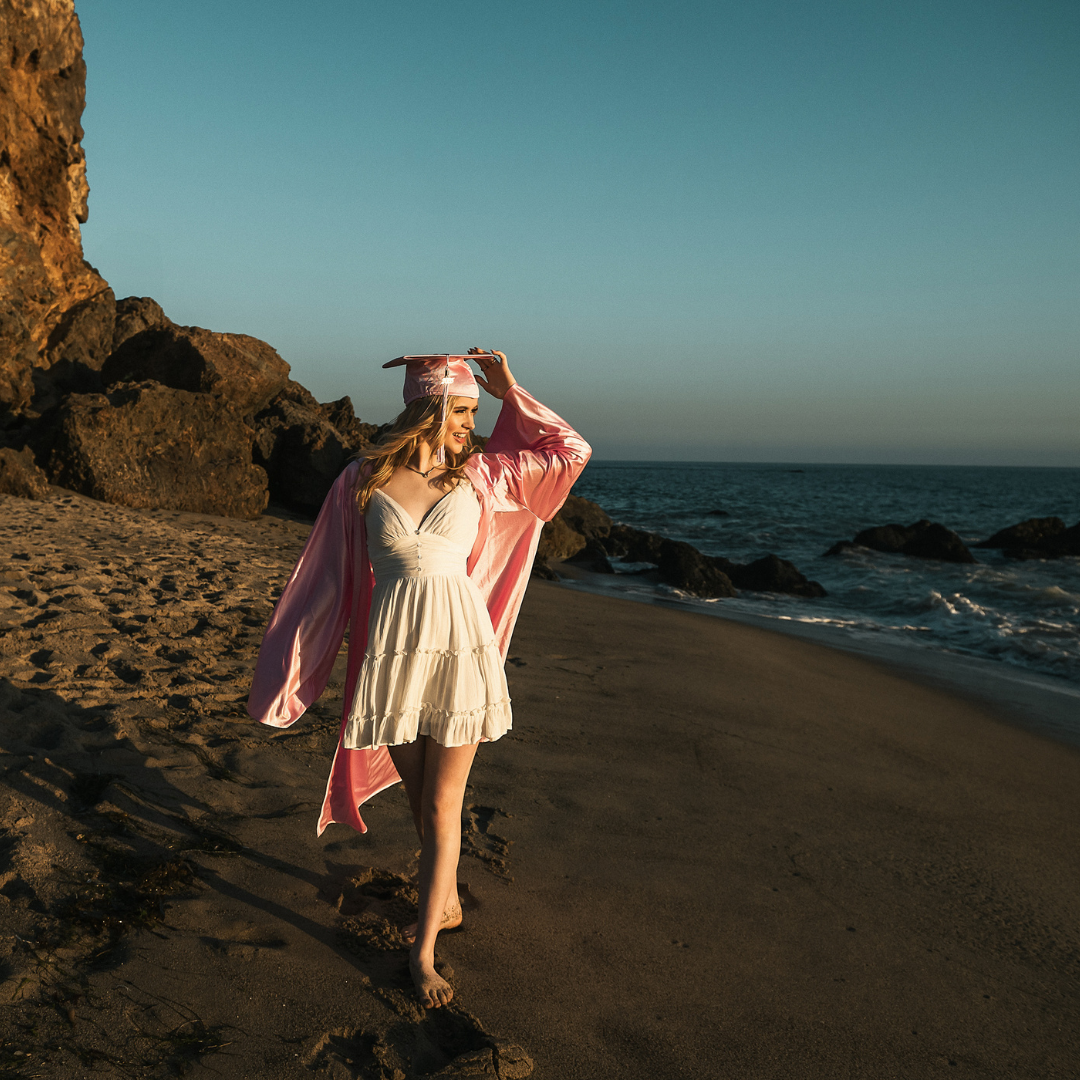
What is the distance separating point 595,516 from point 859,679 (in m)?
11.7

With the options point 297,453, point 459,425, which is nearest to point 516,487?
point 459,425

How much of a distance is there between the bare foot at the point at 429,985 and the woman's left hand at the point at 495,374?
6.08 feet

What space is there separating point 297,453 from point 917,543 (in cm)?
1579

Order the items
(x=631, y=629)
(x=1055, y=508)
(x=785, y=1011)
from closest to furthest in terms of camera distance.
Answer: (x=785, y=1011) < (x=631, y=629) < (x=1055, y=508)

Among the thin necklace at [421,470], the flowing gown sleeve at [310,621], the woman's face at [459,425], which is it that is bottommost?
the flowing gown sleeve at [310,621]

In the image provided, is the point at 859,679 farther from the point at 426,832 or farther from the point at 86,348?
the point at 86,348

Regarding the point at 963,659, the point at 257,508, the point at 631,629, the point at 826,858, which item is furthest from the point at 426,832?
the point at 257,508

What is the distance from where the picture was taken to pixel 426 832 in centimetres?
247

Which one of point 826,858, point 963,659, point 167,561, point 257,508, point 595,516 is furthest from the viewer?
point 595,516

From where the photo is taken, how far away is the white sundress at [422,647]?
2391 millimetres

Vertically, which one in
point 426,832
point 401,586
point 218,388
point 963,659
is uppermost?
point 218,388

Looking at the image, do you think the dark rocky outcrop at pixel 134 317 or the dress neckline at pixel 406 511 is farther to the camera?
the dark rocky outcrop at pixel 134 317

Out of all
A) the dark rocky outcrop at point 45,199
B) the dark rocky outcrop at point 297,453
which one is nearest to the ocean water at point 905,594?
the dark rocky outcrop at point 297,453

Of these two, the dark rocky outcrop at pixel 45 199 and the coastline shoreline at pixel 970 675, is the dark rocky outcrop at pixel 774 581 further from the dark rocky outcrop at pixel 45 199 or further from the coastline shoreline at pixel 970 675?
the dark rocky outcrop at pixel 45 199
